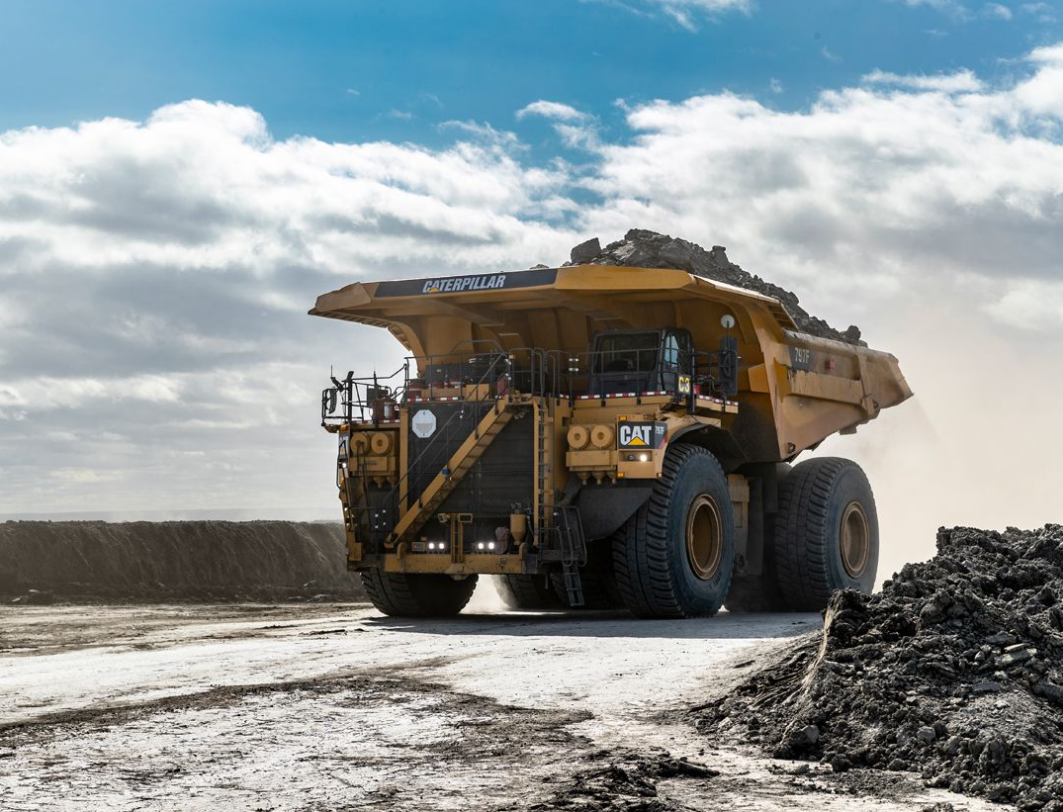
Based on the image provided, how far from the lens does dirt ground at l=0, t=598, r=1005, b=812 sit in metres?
7.09

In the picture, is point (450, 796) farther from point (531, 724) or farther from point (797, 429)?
point (797, 429)

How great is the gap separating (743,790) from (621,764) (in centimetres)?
68

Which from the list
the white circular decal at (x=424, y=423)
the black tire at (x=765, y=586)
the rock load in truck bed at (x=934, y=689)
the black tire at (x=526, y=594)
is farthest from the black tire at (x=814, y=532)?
the rock load in truck bed at (x=934, y=689)

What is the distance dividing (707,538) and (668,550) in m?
1.47

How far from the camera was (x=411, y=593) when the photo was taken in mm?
17500

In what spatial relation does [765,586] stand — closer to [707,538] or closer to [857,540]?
[857,540]

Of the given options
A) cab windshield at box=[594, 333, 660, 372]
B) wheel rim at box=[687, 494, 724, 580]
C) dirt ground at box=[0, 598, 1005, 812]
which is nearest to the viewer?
dirt ground at box=[0, 598, 1005, 812]

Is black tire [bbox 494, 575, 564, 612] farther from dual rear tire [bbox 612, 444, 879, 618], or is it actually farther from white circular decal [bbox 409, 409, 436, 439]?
white circular decal [bbox 409, 409, 436, 439]

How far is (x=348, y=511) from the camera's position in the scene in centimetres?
1706

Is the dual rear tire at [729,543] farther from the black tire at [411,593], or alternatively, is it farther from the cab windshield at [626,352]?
the black tire at [411,593]

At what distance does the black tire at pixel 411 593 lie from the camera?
57.3ft

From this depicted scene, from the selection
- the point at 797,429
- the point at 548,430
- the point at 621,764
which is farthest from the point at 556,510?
the point at 621,764

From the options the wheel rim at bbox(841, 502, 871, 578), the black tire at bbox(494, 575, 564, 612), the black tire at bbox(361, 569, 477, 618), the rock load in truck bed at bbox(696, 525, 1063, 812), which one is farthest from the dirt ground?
the wheel rim at bbox(841, 502, 871, 578)

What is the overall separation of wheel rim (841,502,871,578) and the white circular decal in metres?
6.58
